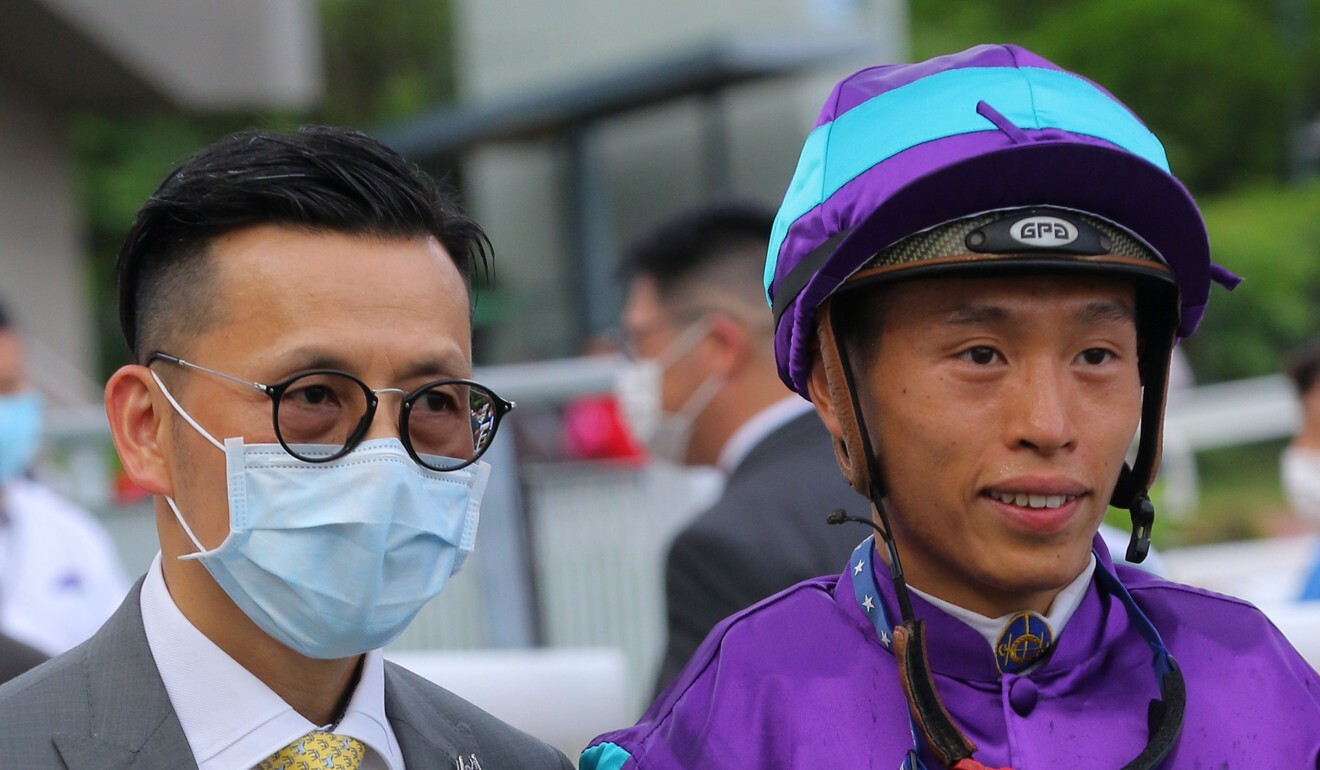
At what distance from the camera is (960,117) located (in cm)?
213

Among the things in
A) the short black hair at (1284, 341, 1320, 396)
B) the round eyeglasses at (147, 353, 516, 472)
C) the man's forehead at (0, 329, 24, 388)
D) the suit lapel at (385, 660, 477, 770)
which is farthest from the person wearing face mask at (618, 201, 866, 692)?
the short black hair at (1284, 341, 1320, 396)

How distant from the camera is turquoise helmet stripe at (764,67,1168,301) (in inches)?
83.4

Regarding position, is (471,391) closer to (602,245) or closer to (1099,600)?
(1099,600)

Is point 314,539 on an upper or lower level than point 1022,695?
upper

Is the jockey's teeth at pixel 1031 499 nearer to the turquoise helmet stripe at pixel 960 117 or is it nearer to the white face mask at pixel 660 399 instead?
the turquoise helmet stripe at pixel 960 117

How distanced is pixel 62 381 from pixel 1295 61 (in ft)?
77.2

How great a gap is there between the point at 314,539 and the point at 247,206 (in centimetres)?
52

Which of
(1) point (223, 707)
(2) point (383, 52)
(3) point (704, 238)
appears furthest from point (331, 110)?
(1) point (223, 707)

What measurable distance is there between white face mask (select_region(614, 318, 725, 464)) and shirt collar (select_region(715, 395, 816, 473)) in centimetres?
22

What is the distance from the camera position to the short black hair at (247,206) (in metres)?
2.41

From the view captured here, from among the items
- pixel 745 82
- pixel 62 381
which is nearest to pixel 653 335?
pixel 745 82

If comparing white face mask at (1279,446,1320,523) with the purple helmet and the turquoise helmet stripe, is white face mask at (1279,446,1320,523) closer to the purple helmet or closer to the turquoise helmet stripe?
the purple helmet

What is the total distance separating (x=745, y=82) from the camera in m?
15.3

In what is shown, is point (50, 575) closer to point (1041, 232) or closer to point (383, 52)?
point (1041, 232)
